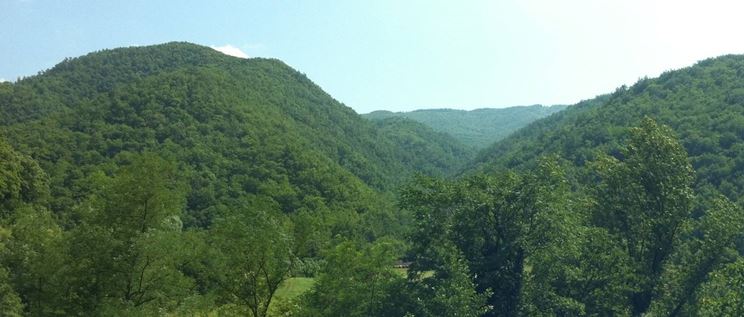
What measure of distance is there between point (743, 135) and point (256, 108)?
8803 centimetres

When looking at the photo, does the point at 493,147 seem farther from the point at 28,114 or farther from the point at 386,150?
the point at 28,114

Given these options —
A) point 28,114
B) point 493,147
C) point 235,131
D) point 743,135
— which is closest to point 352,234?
point 235,131

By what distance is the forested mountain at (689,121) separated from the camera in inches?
2596

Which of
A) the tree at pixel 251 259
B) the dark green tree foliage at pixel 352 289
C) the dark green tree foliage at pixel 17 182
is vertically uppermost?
the dark green tree foliage at pixel 17 182

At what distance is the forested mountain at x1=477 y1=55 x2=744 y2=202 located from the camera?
65.9 metres

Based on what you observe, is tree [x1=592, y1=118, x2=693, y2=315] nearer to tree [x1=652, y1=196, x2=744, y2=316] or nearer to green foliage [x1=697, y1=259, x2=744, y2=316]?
tree [x1=652, y1=196, x2=744, y2=316]

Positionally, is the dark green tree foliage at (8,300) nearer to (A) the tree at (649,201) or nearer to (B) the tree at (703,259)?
(A) the tree at (649,201)

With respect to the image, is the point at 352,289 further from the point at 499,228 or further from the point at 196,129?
the point at 196,129

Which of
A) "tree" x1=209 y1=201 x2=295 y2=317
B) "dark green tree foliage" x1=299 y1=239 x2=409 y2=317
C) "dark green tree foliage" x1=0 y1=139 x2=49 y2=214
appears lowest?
"dark green tree foliage" x1=299 y1=239 x2=409 y2=317

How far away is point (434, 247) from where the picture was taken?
2742 centimetres

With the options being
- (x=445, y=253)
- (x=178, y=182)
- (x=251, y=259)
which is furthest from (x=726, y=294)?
(x=178, y=182)

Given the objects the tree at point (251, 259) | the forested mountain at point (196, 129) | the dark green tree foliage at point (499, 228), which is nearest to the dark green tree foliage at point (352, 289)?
the dark green tree foliage at point (499, 228)

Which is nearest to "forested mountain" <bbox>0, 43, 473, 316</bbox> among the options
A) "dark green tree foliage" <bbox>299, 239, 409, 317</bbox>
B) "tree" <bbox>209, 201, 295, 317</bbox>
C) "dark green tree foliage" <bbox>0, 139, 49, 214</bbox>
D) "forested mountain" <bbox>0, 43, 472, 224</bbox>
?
"tree" <bbox>209, 201, 295, 317</bbox>

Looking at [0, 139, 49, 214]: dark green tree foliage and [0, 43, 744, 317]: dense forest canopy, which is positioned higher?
[0, 139, 49, 214]: dark green tree foliage
